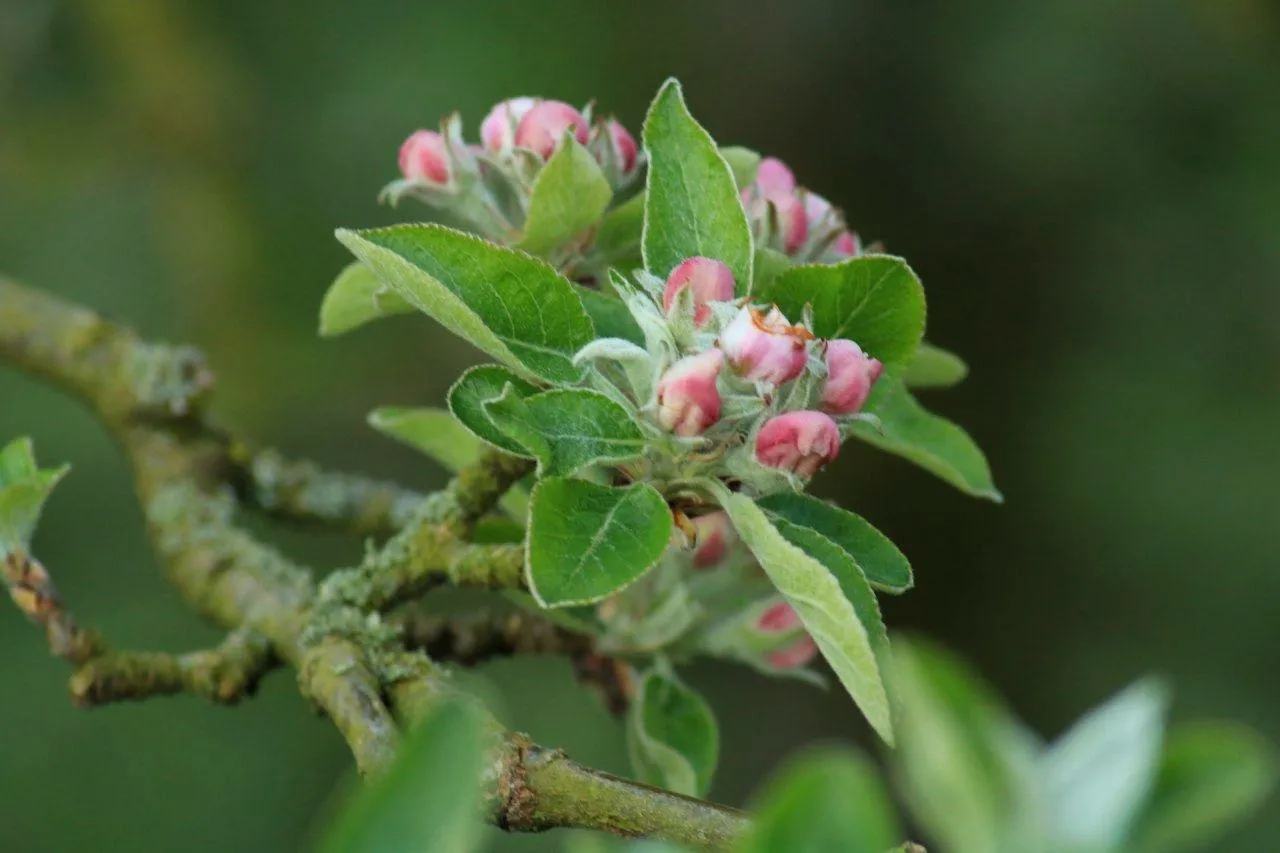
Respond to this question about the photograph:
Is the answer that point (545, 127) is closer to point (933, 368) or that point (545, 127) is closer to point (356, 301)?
point (356, 301)

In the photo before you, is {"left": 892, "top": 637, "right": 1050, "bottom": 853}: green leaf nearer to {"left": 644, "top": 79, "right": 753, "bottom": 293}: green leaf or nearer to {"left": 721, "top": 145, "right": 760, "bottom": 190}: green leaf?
{"left": 644, "top": 79, "right": 753, "bottom": 293}: green leaf

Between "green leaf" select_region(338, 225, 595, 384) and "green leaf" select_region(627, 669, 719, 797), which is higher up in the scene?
"green leaf" select_region(338, 225, 595, 384)

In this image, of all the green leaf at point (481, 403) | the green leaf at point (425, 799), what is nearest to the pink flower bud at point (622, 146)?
the green leaf at point (481, 403)

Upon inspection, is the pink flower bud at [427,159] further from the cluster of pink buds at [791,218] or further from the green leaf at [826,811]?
the green leaf at [826,811]

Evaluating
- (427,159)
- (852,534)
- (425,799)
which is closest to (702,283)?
(852,534)

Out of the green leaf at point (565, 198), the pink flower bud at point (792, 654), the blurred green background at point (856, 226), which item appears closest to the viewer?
the green leaf at point (565, 198)

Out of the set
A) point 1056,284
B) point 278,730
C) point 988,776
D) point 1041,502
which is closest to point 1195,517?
point 1041,502

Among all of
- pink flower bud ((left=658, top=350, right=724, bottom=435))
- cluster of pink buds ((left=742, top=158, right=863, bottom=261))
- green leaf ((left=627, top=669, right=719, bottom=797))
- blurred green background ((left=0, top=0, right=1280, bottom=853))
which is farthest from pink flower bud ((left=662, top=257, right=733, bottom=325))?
blurred green background ((left=0, top=0, right=1280, bottom=853))
